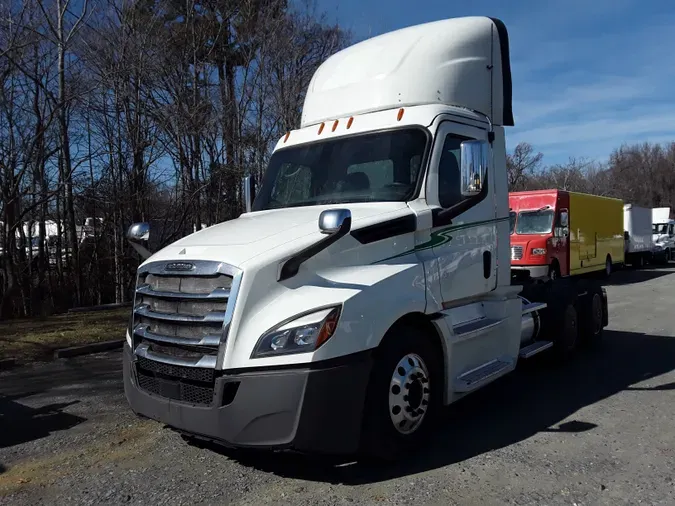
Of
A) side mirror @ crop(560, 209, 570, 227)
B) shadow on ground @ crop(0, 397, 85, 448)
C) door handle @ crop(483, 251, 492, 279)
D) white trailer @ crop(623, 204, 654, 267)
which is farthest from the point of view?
white trailer @ crop(623, 204, 654, 267)

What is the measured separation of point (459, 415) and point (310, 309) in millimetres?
2428

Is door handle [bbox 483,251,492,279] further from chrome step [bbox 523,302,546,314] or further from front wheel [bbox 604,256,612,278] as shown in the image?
front wheel [bbox 604,256,612,278]

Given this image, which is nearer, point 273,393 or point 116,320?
point 273,393

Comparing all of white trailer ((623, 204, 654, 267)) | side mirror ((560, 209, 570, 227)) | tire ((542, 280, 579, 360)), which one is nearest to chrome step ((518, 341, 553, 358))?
tire ((542, 280, 579, 360))

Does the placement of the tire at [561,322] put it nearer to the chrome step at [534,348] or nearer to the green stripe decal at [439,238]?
the chrome step at [534,348]

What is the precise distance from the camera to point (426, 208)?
4.64 meters

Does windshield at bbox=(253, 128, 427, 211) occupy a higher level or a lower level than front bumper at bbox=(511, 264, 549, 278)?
higher

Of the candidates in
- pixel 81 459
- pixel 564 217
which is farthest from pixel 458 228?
pixel 564 217

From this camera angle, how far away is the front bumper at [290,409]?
355 cm

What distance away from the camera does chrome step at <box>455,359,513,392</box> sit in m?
4.71

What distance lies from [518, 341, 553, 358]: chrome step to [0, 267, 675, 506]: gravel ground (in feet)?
1.27

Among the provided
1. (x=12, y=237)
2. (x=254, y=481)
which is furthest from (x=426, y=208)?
(x=12, y=237)

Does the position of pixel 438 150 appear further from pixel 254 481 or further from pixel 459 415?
Result: pixel 254 481

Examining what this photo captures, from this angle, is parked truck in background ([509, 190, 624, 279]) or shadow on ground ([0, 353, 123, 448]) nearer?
shadow on ground ([0, 353, 123, 448])
